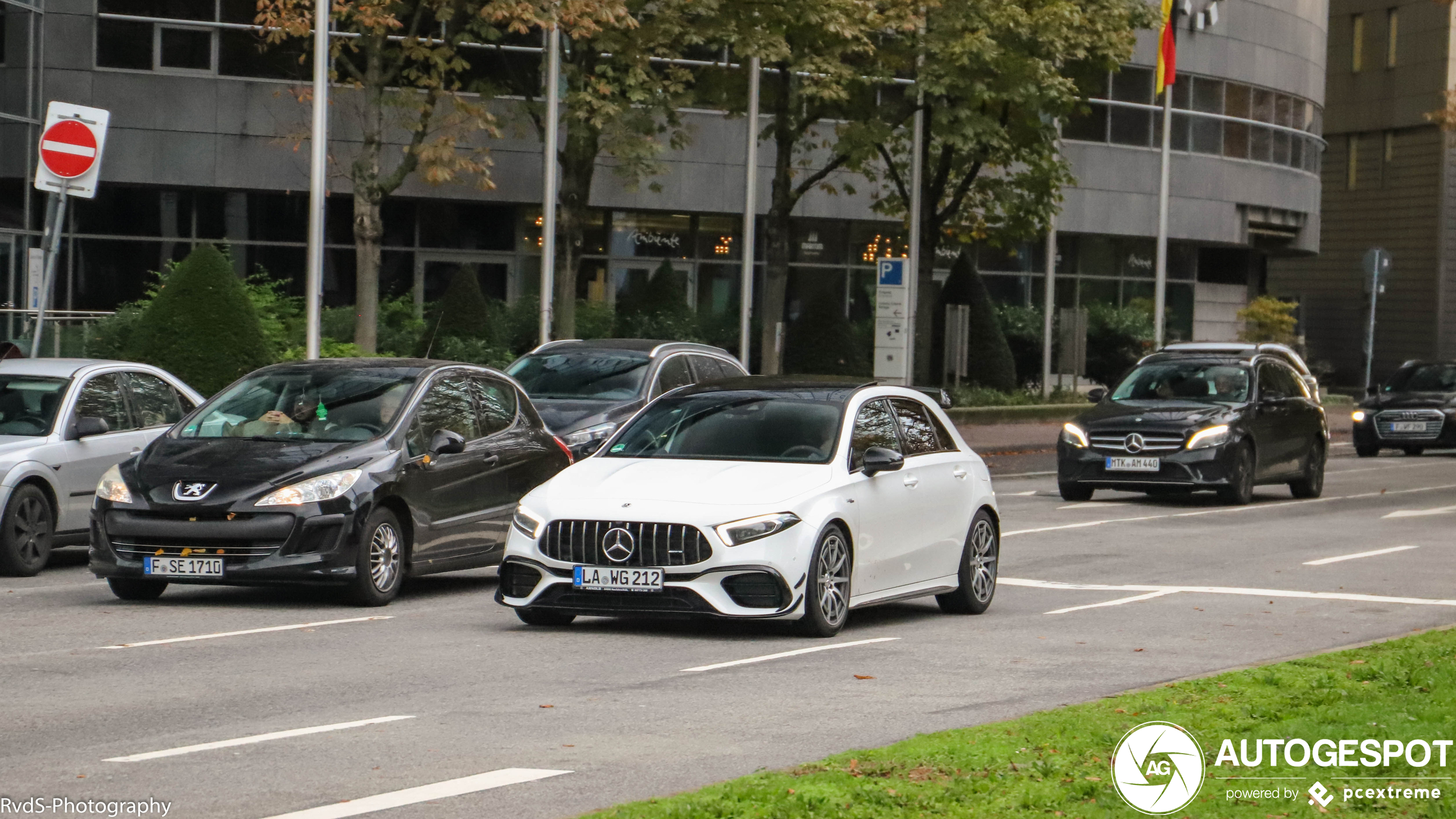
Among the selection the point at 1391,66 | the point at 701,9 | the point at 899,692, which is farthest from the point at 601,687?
the point at 1391,66

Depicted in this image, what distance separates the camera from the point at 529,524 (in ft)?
39.1

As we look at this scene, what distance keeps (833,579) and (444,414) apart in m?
3.62

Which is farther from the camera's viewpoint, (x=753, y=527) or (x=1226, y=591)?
(x=1226, y=591)

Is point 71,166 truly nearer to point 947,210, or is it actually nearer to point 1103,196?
point 947,210

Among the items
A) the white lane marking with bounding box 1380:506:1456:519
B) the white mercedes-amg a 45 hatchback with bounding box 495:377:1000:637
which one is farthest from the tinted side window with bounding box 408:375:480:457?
the white lane marking with bounding box 1380:506:1456:519

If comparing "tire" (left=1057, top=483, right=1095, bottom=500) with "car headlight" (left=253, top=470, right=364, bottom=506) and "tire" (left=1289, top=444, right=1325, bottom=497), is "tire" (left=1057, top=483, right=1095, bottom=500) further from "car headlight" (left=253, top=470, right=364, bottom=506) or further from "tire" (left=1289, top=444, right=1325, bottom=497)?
"car headlight" (left=253, top=470, right=364, bottom=506)

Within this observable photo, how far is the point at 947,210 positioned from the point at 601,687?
3010 cm

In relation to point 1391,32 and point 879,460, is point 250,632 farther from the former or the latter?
point 1391,32

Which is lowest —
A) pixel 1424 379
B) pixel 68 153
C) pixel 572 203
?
pixel 1424 379

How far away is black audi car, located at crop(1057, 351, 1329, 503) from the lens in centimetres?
2342

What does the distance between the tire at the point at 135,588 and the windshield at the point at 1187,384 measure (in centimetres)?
1363

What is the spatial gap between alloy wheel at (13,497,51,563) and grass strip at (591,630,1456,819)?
8796 millimetres

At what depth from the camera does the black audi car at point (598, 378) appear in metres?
19.4

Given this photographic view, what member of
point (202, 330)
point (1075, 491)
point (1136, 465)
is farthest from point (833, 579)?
point (202, 330)
